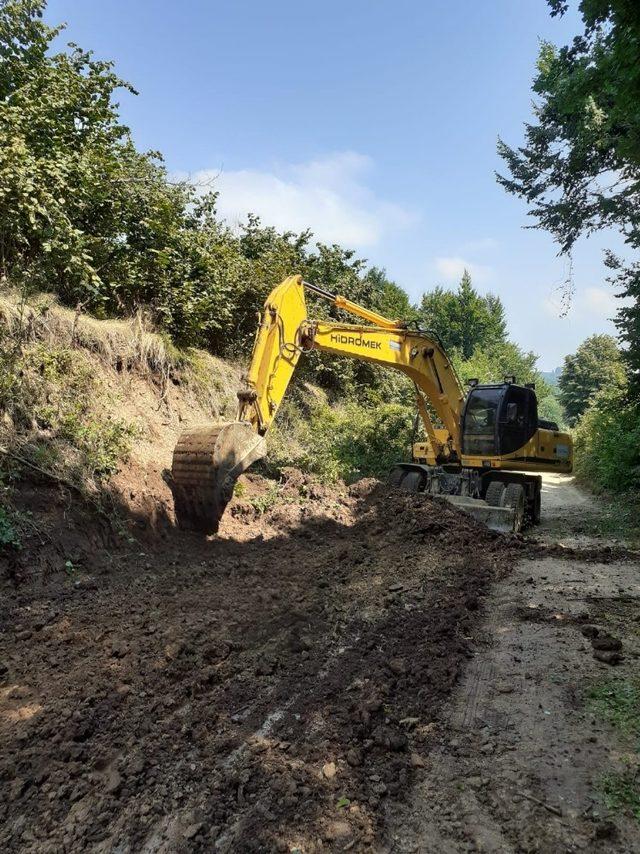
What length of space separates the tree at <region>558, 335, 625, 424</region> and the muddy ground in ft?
144

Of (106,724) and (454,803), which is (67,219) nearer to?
(106,724)

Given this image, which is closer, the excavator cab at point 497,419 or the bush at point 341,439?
the excavator cab at point 497,419

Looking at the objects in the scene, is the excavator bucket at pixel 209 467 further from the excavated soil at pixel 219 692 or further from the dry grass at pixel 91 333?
the dry grass at pixel 91 333

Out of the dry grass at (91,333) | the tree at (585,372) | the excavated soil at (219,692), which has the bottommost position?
the excavated soil at (219,692)

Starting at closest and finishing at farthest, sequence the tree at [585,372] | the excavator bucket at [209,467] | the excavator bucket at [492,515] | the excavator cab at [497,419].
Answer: the excavator bucket at [209,467]
the excavator bucket at [492,515]
the excavator cab at [497,419]
the tree at [585,372]

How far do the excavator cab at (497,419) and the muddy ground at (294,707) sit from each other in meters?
3.85

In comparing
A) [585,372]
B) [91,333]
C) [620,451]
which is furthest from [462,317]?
[91,333]

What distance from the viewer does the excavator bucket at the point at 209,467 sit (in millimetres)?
6164

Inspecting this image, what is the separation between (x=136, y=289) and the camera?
9.45 metres

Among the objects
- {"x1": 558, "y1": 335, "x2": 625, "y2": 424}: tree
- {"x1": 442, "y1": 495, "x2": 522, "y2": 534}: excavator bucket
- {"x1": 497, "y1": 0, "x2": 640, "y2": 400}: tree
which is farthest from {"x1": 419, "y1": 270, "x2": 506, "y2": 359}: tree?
{"x1": 442, "y1": 495, "x2": 522, "y2": 534}: excavator bucket

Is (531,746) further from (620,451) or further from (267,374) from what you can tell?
(620,451)

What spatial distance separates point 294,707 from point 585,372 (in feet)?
164

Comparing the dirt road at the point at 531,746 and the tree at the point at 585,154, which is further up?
the tree at the point at 585,154

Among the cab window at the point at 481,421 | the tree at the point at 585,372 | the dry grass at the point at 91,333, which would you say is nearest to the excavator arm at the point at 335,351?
the cab window at the point at 481,421
